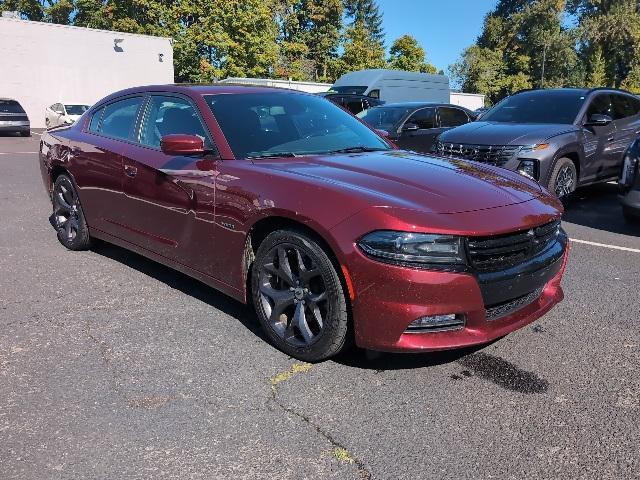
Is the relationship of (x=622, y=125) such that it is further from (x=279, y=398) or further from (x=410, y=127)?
(x=279, y=398)

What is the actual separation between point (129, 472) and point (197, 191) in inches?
72.3

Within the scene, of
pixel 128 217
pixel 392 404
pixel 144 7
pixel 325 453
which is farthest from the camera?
pixel 144 7

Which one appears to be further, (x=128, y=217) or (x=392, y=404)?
(x=128, y=217)

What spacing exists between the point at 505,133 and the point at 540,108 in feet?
4.30

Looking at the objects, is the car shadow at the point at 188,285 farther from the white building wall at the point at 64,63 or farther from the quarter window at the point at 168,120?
the white building wall at the point at 64,63

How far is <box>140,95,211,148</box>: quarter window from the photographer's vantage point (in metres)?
3.90

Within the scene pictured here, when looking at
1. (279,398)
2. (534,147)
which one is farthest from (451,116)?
(279,398)

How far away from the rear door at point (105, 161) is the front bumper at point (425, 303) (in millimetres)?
2421

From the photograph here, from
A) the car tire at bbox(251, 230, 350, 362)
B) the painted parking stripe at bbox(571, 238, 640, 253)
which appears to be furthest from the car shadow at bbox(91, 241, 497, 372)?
the painted parking stripe at bbox(571, 238, 640, 253)

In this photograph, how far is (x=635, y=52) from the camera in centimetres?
5619

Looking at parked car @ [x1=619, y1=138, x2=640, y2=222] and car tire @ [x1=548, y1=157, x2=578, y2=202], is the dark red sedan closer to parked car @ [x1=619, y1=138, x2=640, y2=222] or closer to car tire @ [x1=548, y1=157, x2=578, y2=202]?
parked car @ [x1=619, y1=138, x2=640, y2=222]

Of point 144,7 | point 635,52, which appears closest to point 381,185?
point 144,7

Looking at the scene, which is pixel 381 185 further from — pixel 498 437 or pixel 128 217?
pixel 128 217

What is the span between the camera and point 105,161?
4.55 meters
